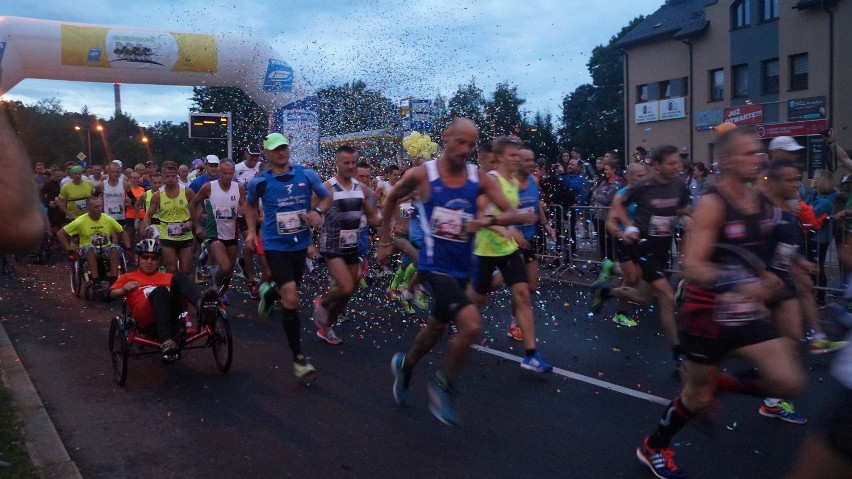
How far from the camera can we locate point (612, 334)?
8.76 meters

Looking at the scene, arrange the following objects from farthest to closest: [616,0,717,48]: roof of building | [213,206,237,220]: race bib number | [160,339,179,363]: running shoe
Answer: [616,0,717,48]: roof of building < [213,206,237,220]: race bib number < [160,339,179,363]: running shoe

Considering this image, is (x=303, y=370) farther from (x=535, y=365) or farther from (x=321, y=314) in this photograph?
(x=535, y=365)

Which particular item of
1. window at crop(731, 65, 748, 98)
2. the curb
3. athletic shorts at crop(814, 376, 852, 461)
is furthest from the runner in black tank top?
window at crop(731, 65, 748, 98)

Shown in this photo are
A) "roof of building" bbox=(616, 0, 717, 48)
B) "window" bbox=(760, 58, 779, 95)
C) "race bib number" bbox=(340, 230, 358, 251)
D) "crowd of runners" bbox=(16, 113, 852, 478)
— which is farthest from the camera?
"roof of building" bbox=(616, 0, 717, 48)

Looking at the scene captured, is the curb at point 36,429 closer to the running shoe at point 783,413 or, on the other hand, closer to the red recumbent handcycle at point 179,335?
the red recumbent handcycle at point 179,335

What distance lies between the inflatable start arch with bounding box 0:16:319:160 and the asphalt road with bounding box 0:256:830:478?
10.3 m

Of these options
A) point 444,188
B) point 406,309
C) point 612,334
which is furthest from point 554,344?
point 444,188

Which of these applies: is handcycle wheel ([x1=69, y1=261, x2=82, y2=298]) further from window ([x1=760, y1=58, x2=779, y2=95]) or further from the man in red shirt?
window ([x1=760, y1=58, x2=779, y2=95])

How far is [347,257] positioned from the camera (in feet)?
27.0

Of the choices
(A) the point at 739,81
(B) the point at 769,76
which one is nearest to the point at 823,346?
(B) the point at 769,76

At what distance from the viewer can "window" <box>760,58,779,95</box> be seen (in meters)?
34.5

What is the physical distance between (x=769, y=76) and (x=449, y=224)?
110 ft

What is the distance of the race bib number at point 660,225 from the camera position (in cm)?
733

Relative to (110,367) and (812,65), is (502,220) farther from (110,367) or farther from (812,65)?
(812,65)
